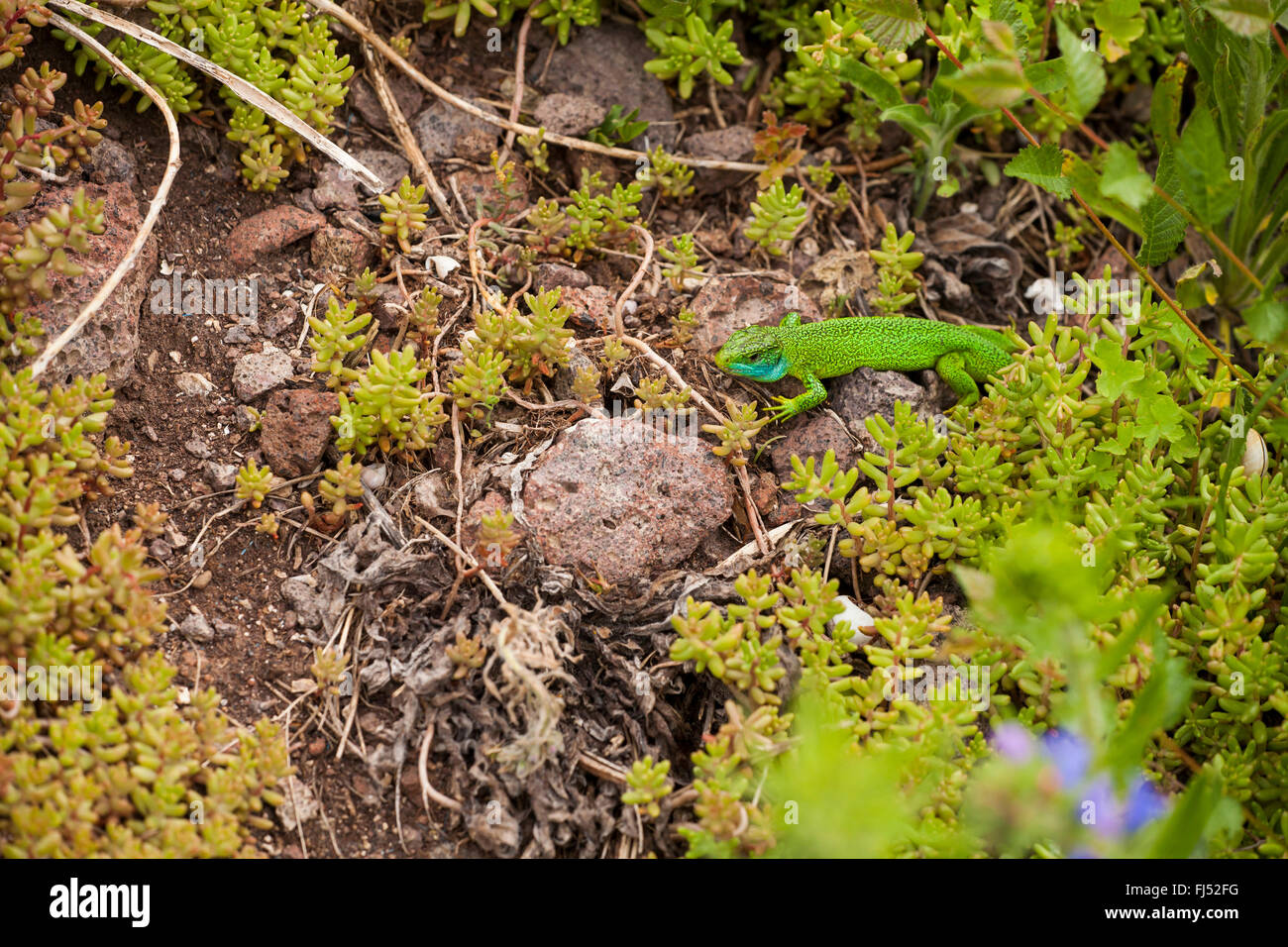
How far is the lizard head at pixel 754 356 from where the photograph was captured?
498 centimetres

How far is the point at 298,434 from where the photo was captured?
4.37 metres

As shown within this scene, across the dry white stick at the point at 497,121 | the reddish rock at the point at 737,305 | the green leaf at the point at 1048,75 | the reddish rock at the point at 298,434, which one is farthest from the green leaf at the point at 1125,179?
the reddish rock at the point at 298,434

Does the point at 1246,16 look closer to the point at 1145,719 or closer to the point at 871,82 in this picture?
the point at 871,82

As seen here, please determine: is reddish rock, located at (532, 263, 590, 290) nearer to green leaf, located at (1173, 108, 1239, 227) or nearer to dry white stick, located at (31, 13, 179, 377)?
dry white stick, located at (31, 13, 179, 377)

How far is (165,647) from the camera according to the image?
3.85 m

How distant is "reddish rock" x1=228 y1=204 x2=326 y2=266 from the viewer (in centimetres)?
489

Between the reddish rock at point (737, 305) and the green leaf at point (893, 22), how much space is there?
1.42 metres

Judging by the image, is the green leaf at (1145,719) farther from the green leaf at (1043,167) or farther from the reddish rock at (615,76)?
the reddish rock at (615,76)

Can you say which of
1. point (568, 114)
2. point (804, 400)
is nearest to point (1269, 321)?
point (804, 400)

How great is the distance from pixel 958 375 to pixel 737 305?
4.23ft

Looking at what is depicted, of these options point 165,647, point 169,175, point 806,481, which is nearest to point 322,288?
point 169,175

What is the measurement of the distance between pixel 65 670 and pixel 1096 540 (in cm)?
414

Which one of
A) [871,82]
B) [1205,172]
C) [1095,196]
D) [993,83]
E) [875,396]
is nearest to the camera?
[993,83]

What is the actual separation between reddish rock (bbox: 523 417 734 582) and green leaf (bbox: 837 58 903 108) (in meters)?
2.51
